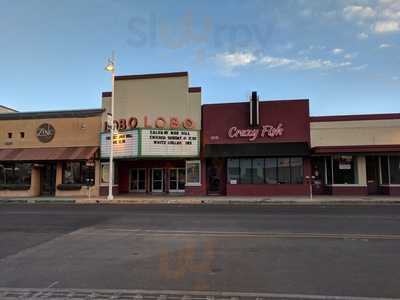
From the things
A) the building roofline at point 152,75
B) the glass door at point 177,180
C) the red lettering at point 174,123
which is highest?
the building roofline at point 152,75

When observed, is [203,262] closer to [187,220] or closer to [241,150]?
[187,220]

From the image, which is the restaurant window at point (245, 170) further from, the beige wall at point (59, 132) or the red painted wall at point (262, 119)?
the beige wall at point (59, 132)

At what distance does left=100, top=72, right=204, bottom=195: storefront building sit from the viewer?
28938 mm

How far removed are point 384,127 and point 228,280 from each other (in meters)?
25.1

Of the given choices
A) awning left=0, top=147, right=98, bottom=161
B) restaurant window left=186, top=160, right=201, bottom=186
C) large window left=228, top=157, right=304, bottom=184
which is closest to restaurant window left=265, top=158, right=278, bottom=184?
large window left=228, top=157, right=304, bottom=184

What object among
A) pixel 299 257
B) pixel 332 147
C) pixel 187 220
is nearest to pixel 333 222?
pixel 187 220

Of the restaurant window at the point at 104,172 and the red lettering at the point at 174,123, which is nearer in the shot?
the red lettering at the point at 174,123

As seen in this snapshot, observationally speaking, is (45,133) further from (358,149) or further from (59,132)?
(358,149)

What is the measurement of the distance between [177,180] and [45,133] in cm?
1120

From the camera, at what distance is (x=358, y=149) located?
26766 mm

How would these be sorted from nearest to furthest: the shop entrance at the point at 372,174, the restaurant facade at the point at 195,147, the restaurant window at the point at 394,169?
the restaurant window at the point at 394,169, the restaurant facade at the point at 195,147, the shop entrance at the point at 372,174

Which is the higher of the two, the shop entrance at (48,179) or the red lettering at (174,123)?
the red lettering at (174,123)

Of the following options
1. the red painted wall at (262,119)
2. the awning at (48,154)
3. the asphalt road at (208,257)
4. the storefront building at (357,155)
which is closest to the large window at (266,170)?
the red painted wall at (262,119)

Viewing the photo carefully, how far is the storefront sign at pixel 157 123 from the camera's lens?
30.0 m
